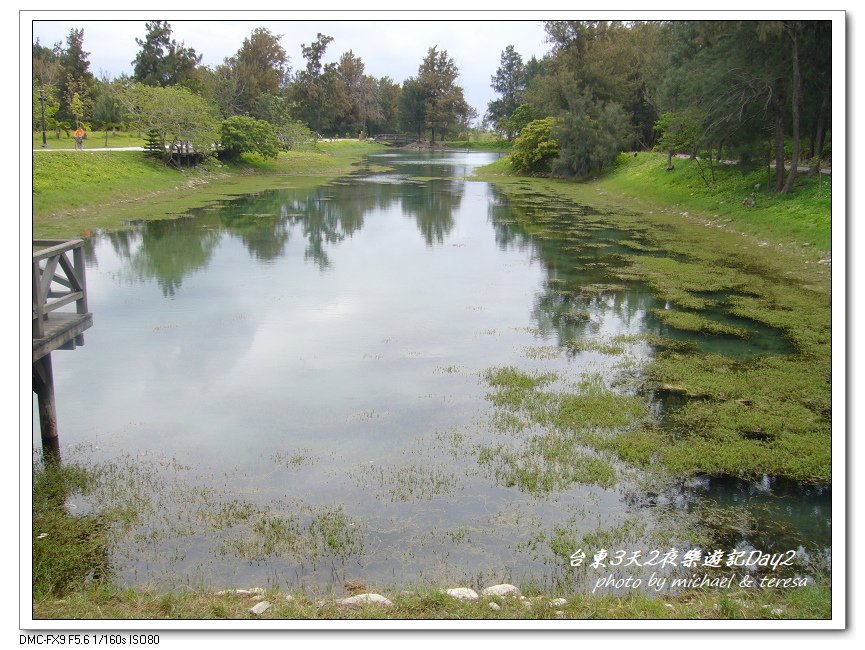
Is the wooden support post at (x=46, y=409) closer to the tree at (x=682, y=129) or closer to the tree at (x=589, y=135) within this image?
the tree at (x=682, y=129)

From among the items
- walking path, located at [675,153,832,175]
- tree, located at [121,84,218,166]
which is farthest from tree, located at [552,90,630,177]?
tree, located at [121,84,218,166]

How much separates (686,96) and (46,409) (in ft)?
114

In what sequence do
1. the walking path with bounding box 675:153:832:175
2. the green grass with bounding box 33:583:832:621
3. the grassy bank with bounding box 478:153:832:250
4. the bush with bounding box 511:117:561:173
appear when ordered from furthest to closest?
the bush with bounding box 511:117:561:173
the walking path with bounding box 675:153:832:175
the grassy bank with bounding box 478:153:832:250
the green grass with bounding box 33:583:832:621

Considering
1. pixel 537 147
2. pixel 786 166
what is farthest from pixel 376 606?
pixel 537 147

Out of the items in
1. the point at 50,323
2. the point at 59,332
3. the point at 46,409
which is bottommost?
the point at 46,409

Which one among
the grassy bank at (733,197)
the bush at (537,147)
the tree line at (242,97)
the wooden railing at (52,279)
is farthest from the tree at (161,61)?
the wooden railing at (52,279)

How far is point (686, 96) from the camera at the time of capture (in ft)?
122

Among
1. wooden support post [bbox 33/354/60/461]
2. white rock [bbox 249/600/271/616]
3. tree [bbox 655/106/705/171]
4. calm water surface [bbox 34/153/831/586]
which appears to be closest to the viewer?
white rock [bbox 249/600/271/616]

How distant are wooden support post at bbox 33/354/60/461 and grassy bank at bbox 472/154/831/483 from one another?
6705 mm

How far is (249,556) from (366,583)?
1.41 m

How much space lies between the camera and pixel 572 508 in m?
9.27

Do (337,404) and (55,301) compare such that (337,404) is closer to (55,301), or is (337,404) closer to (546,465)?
(546,465)

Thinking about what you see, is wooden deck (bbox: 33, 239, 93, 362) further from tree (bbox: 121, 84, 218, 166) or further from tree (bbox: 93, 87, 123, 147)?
tree (bbox: 93, 87, 123, 147)

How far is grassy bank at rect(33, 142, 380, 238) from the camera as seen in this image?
3397 centimetres
